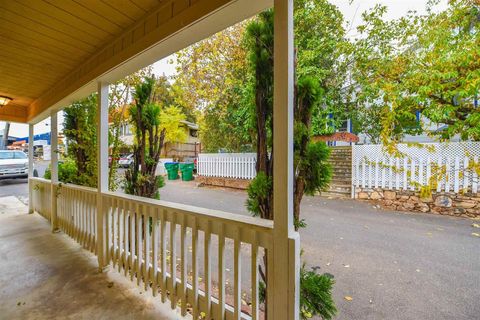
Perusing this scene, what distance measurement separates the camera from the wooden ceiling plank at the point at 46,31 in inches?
69.1

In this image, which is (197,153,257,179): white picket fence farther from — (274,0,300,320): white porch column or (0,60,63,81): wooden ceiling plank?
(274,0,300,320): white porch column

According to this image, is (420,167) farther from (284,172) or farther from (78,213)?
(78,213)

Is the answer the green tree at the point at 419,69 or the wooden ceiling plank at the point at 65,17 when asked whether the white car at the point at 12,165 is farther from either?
the green tree at the point at 419,69

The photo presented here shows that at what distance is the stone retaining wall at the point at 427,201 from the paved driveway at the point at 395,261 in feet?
0.66

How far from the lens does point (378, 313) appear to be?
1779 mm

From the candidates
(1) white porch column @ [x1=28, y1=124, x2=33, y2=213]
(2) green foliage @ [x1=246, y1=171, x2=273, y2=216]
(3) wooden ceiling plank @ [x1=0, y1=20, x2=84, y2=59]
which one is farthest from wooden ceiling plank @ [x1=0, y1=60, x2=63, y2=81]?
(2) green foliage @ [x1=246, y1=171, x2=273, y2=216]

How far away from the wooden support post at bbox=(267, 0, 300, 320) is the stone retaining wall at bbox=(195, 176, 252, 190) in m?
5.20

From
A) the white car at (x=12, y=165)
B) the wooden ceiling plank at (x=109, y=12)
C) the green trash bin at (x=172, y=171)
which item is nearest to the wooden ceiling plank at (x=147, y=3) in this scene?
the wooden ceiling plank at (x=109, y=12)

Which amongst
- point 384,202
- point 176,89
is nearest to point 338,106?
point 384,202

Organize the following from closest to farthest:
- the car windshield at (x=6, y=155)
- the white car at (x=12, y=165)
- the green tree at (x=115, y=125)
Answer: the green tree at (x=115, y=125) < the white car at (x=12, y=165) < the car windshield at (x=6, y=155)

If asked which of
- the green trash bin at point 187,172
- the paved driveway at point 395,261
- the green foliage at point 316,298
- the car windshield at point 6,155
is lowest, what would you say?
the paved driveway at point 395,261

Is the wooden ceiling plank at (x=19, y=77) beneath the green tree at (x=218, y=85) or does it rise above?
beneath

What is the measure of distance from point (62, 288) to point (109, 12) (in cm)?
259

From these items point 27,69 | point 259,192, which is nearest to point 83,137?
point 27,69
